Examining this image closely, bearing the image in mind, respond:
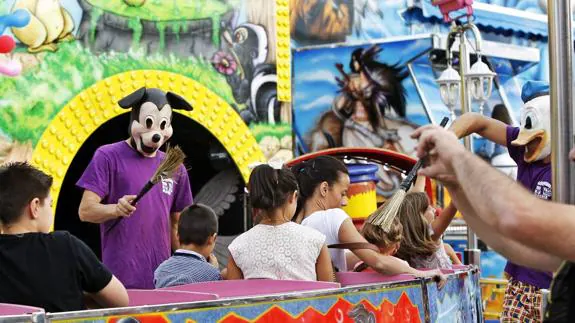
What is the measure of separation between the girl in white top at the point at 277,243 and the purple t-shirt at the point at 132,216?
2.38 feet

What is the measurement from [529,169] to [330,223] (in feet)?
3.02

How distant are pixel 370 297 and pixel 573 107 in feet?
4.86

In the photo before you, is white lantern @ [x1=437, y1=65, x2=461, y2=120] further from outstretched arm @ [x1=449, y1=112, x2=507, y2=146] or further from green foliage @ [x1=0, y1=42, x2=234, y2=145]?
outstretched arm @ [x1=449, y1=112, x2=507, y2=146]

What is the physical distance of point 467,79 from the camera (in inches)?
317

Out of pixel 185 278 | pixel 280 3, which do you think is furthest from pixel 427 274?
pixel 280 3

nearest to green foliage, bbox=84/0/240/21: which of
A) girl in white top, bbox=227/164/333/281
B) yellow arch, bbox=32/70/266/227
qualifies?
yellow arch, bbox=32/70/266/227

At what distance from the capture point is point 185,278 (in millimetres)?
4383

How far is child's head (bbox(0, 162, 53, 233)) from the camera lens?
352 centimetres

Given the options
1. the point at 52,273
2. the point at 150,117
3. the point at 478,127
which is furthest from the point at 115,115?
the point at 52,273

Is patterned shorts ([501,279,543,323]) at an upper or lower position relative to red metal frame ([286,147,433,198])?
lower

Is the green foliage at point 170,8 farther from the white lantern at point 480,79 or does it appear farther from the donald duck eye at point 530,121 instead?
the donald duck eye at point 530,121

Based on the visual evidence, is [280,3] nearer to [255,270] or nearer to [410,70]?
[410,70]

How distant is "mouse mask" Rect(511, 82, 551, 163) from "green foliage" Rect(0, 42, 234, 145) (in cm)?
450

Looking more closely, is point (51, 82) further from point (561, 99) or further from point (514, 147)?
point (561, 99)
